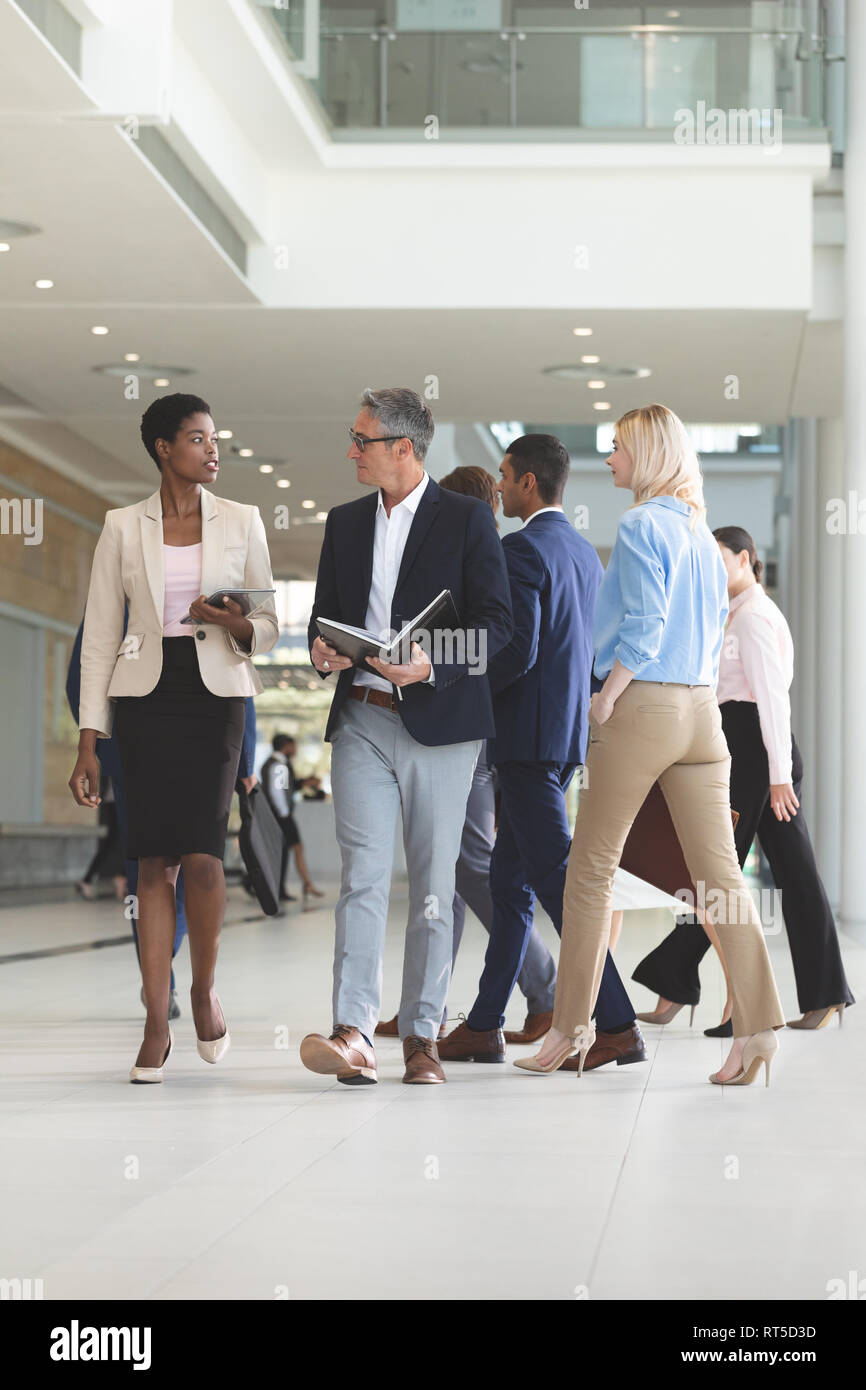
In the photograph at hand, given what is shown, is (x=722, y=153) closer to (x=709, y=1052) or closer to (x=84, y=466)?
(x=709, y=1052)

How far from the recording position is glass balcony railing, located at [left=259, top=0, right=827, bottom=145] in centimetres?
1104

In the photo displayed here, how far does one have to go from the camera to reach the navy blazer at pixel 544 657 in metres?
4.48

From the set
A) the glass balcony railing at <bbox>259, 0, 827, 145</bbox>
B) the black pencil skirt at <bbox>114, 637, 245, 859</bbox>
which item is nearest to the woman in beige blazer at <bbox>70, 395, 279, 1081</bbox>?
the black pencil skirt at <bbox>114, 637, 245, 859</bbox>

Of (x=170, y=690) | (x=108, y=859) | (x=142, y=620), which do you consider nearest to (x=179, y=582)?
(x=142, y=620)

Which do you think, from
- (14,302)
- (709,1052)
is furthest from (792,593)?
(709,1052)

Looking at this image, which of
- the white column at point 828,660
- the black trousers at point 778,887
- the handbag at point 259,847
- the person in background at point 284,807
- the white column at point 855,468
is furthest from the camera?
the white column at point 828,660

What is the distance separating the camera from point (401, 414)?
164 inches

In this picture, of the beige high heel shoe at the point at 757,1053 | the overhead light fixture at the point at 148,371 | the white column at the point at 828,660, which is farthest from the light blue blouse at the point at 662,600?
the white column at the point at 828,660

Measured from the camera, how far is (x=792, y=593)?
78.6 ft

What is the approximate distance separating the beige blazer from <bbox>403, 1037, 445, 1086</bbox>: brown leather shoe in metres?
0.97

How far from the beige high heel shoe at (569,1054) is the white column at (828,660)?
11.9 m

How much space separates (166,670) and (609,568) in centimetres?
113

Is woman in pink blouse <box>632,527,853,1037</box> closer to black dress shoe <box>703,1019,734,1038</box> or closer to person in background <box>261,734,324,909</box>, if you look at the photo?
black dress shoe <box>703,1019,734,1038</box>

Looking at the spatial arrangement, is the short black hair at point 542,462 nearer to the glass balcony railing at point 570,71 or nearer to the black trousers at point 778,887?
the black trousers at point 778,887
